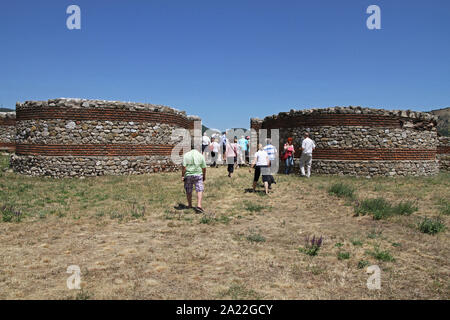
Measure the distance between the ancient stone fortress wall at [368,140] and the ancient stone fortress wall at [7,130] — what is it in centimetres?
2230

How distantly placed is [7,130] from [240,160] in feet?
61.0

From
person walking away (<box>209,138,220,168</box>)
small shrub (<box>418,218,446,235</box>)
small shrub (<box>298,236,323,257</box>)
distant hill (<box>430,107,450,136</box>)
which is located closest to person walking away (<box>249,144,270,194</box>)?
small shrub (<box>298,236,323,257</box>)

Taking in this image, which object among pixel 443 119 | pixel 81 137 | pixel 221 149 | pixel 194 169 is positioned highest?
pixel 443 119

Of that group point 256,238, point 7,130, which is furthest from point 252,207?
point 7,130

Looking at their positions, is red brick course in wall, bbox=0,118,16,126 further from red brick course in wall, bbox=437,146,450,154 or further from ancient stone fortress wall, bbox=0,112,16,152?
red brick course in wall, bbox=437,146,450,154

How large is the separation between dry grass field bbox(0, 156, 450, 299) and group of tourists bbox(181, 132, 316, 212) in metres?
0.72

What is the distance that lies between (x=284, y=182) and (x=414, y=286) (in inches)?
332

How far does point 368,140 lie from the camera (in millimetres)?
14008

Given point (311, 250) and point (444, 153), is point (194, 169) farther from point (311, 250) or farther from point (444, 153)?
point (444, 153)

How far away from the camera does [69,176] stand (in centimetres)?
1324

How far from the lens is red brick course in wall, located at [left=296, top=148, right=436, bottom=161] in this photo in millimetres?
14039

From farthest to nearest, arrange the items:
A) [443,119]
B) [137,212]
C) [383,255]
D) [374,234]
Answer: [443,119] → [137,212] → [374,234] → [383,255]
